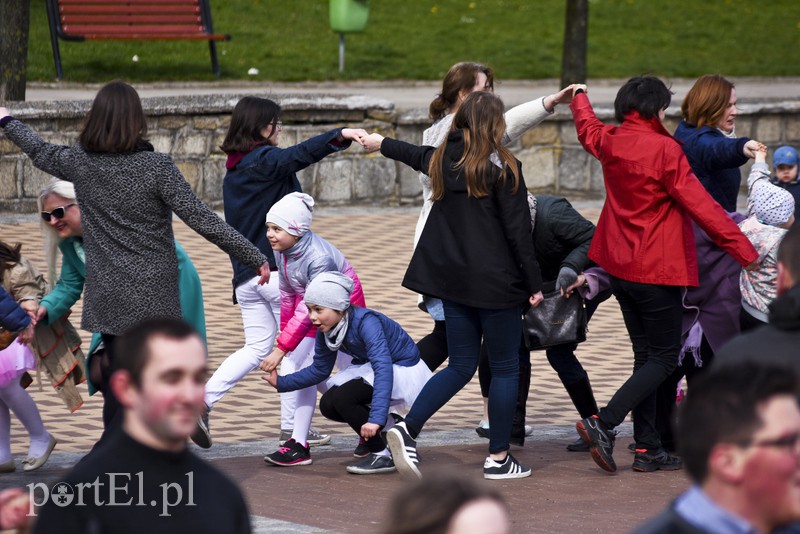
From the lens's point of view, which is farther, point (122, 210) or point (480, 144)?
point (480, 144)

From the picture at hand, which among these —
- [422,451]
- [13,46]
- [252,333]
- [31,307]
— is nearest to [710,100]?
[422,451]

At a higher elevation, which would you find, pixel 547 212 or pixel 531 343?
pixel 547 212

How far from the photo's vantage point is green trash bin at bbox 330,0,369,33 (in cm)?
1955

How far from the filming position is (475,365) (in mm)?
6102

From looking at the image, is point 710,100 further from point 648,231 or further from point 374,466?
point 374,466

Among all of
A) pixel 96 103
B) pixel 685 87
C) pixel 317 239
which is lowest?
pixel 685 87

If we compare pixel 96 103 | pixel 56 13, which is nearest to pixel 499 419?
pixel 96 103

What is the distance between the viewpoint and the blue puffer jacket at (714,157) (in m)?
6.46

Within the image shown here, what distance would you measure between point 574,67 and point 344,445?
10328mm

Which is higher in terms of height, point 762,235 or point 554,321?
point 762,235

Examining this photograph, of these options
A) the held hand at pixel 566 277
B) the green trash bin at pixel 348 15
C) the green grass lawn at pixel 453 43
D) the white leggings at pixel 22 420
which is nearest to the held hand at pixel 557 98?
the held hand at pixel 566 277

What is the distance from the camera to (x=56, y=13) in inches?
675

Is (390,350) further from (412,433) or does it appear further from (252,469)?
(252,469)

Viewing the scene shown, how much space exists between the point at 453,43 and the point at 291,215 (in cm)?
1585
